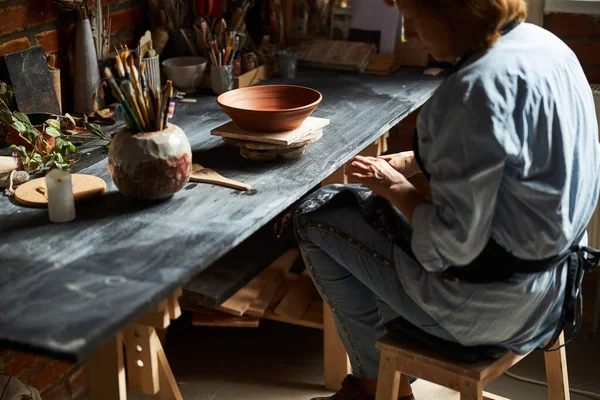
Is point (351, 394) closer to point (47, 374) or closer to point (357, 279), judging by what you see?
point (357, 279)

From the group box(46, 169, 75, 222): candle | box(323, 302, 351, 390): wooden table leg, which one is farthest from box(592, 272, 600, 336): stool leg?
box(46, 169, 75, 222): candle

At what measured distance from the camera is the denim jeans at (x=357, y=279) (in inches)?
72.0

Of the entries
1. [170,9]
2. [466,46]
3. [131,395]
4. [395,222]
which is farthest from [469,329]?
[170,9]

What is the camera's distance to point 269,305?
2.70m

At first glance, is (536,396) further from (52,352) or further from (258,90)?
(52,352)

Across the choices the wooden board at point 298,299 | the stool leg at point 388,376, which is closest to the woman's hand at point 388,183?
the stool leg at point 388,376

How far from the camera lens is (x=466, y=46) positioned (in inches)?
63.0

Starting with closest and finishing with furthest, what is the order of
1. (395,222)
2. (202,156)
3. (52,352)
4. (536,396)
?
(52,352)
(395,222)
(202,156)
(536,396)

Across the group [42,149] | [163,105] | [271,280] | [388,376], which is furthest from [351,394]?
[42,149]

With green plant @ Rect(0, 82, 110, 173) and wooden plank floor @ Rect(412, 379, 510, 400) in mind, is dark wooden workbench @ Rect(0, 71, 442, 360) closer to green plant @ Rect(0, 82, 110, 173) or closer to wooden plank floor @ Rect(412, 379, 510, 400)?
green plant @ Rect(0, 82, 110, 173)

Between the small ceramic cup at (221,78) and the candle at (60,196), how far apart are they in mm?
1049

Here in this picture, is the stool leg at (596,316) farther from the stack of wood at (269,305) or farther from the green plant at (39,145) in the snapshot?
the green plant at (39,145)

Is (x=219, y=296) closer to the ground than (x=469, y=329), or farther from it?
closer to the ground

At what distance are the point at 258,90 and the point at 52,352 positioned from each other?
122 cm
